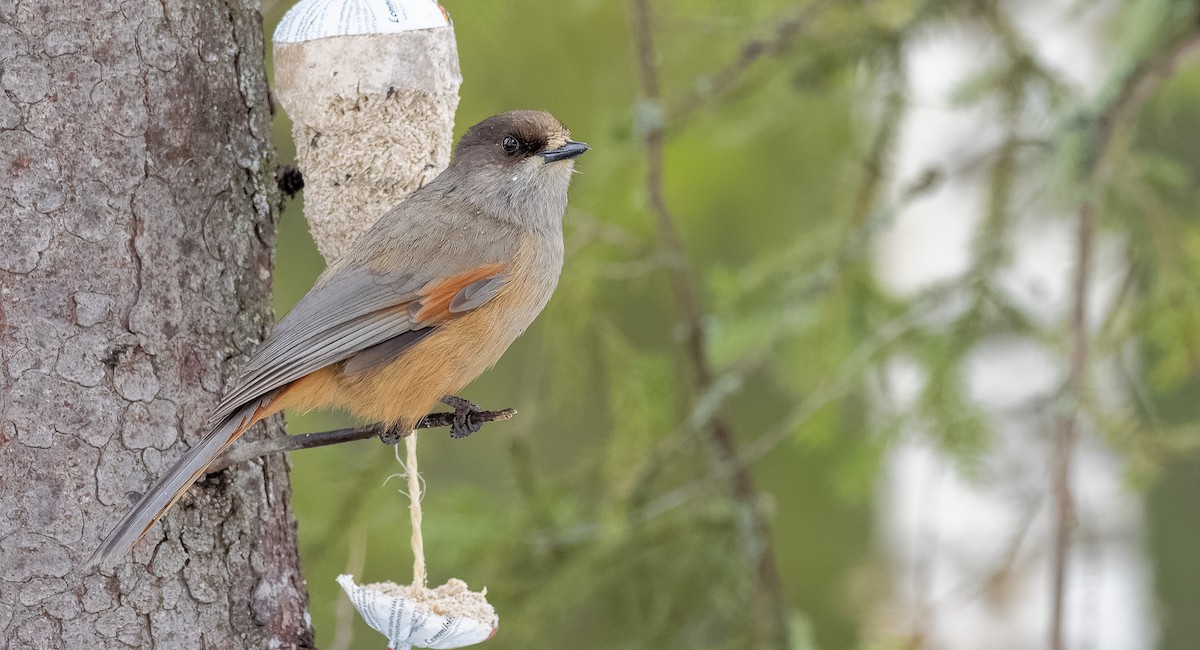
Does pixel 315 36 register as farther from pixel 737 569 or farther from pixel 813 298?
pixel 737 569

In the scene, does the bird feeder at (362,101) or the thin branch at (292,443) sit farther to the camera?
the bird feeder at (362,101)

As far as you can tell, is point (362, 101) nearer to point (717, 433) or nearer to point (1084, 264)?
point (717, 433)

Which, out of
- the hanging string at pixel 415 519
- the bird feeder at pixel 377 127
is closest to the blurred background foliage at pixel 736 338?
the hanging string at pixel 415 519

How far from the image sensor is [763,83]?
4457mm

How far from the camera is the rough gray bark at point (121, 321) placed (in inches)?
87.8

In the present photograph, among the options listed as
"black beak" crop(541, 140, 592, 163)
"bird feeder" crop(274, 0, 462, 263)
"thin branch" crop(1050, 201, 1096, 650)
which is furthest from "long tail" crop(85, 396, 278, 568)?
"thin branch" crop(1050, 201, 1096, 650)

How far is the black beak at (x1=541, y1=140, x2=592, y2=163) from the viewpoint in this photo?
2746mm

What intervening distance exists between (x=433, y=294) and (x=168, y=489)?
0.71 m

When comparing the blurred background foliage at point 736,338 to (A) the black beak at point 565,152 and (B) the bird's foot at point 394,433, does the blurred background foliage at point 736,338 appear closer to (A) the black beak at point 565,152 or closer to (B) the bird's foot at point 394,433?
(B) the bird's foot at point 394,433

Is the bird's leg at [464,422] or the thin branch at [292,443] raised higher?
the bird's leg at [464,422]

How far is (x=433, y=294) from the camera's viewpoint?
2.61 m

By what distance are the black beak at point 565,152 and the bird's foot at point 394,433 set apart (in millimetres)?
685

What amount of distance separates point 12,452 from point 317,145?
0.89 m

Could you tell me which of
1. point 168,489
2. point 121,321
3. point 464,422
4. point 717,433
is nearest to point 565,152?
point 464,422
